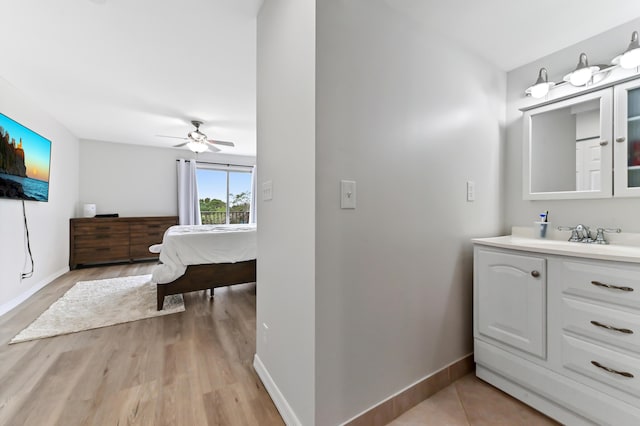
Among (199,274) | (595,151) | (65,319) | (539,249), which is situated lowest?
(65,319)

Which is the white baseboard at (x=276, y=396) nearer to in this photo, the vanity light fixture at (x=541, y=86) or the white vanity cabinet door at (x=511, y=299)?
the white vanity cabinet door at (x=511, y=299)

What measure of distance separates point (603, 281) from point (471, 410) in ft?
2.97

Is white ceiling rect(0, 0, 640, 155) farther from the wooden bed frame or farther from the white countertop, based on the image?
the wooden bed frame

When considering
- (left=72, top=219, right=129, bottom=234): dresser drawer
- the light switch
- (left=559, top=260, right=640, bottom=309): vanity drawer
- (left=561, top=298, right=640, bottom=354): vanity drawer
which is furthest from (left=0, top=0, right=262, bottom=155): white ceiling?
(left=561, top=298, right=640, bottom=354): vanity drawer

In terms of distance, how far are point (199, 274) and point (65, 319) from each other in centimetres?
120

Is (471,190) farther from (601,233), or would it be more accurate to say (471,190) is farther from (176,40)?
(176,40)

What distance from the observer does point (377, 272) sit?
1.27m

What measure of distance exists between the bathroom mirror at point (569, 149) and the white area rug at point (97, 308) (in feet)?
11.3

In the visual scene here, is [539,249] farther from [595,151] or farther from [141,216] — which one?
[141,216]

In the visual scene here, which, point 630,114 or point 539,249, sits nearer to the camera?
point 539,249

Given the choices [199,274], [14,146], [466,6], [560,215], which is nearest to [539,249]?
[560,215]

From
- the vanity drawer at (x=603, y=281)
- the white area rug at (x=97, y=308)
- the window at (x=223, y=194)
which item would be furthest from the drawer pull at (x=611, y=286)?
the window at (x=223, y=194)

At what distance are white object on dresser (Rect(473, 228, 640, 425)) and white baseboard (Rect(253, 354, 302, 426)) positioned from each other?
120 centimetres

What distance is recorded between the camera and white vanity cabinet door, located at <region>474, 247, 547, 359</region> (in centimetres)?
136
